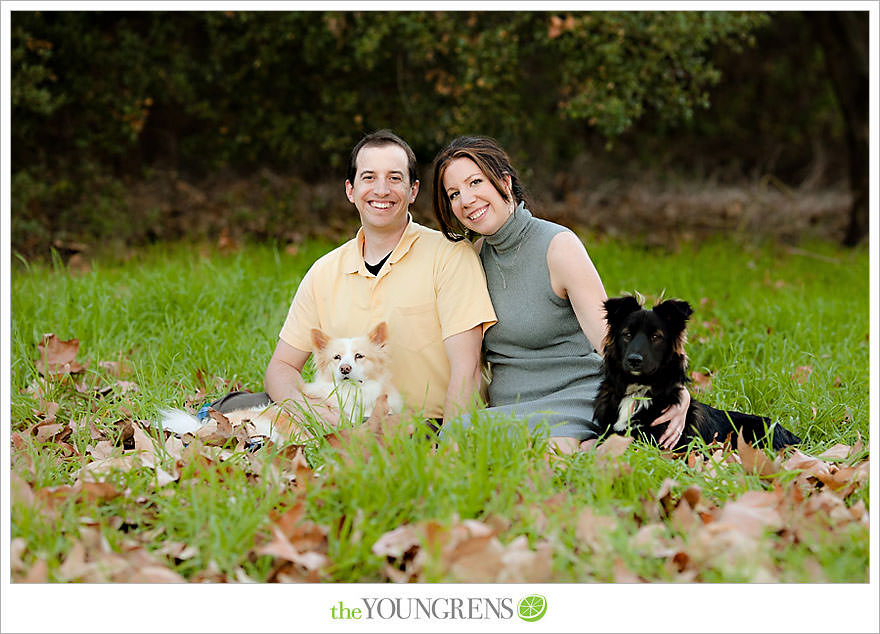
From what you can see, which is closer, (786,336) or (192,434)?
(192,434)

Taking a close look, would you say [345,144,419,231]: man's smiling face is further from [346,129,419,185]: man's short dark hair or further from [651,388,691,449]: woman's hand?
[651,388,691,449]: woman's hand

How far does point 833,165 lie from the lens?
12.2m

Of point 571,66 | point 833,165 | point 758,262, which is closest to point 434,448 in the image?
point 571,66

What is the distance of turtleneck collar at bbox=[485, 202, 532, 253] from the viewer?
9.70ft

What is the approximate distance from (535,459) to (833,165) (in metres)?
11.8

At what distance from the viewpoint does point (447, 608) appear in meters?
1.99

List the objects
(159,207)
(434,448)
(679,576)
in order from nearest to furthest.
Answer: (679,576) < (434,448) < (159,207)

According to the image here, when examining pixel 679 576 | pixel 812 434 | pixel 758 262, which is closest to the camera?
pixel 679 576

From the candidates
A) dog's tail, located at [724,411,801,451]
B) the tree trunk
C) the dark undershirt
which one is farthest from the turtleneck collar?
the tree trunk

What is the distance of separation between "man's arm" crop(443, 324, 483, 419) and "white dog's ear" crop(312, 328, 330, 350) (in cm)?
45

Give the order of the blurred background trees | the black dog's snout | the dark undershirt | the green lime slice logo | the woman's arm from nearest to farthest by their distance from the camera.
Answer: the green lime slice logo → the black dog's snout → the woman's arm → the dark undershirt → the blurred background trees

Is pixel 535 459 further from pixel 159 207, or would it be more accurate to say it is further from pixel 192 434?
pixel 159 207

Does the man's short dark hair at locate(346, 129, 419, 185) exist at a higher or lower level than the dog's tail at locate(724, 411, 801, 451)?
higher

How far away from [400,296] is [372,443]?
2.86 feet
